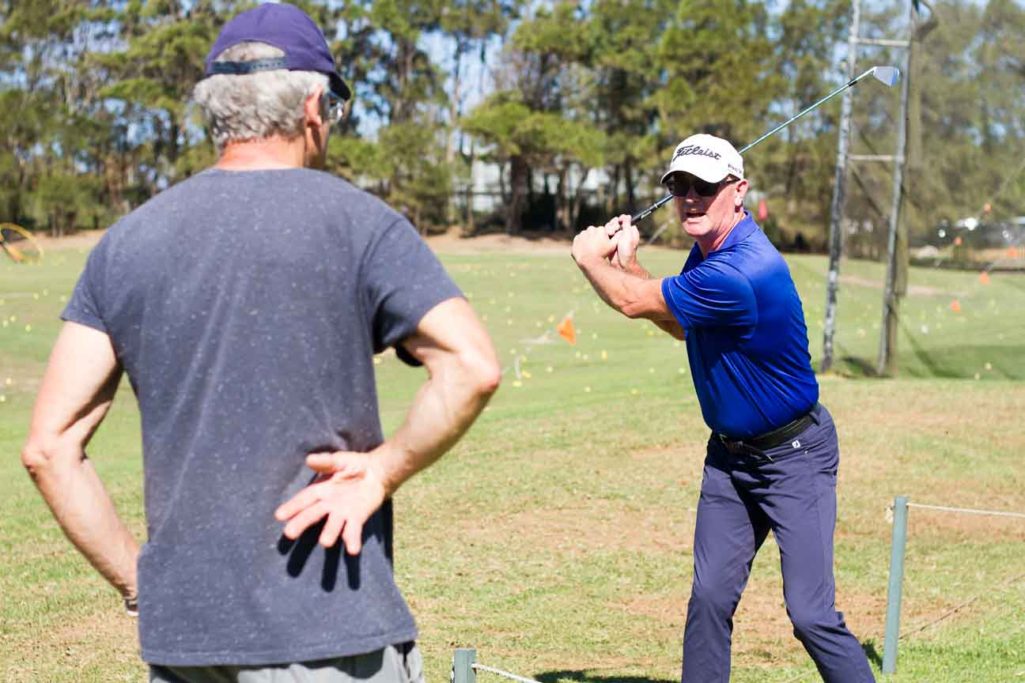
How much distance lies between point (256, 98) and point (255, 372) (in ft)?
1.71

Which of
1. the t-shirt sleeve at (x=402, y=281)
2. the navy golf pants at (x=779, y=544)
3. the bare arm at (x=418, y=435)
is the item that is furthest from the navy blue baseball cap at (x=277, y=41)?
the navy golf pants at (x=779, y=544)

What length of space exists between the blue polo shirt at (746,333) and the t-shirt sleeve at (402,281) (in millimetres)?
2395

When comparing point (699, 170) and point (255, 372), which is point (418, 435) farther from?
point (699, 170)

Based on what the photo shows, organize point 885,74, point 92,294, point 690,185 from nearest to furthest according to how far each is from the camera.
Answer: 1. point 92,294
2. point 690,185
3. point 885,74

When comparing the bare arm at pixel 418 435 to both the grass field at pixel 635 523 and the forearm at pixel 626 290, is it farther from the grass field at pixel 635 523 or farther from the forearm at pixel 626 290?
the grass field at pixel 635 523

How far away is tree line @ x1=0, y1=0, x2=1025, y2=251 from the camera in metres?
57.3

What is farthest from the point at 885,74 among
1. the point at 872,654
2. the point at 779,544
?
the point at 872,654

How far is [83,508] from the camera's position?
2.81m

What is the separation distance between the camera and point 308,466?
8.67 feet

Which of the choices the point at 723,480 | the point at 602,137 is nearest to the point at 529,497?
the point at 723,480

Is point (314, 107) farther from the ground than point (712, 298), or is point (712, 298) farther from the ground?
point (314, 107)

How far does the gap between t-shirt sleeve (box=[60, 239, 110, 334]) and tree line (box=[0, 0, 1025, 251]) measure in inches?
1909

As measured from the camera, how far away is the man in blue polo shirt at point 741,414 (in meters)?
4.96

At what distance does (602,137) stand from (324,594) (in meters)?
57.9
